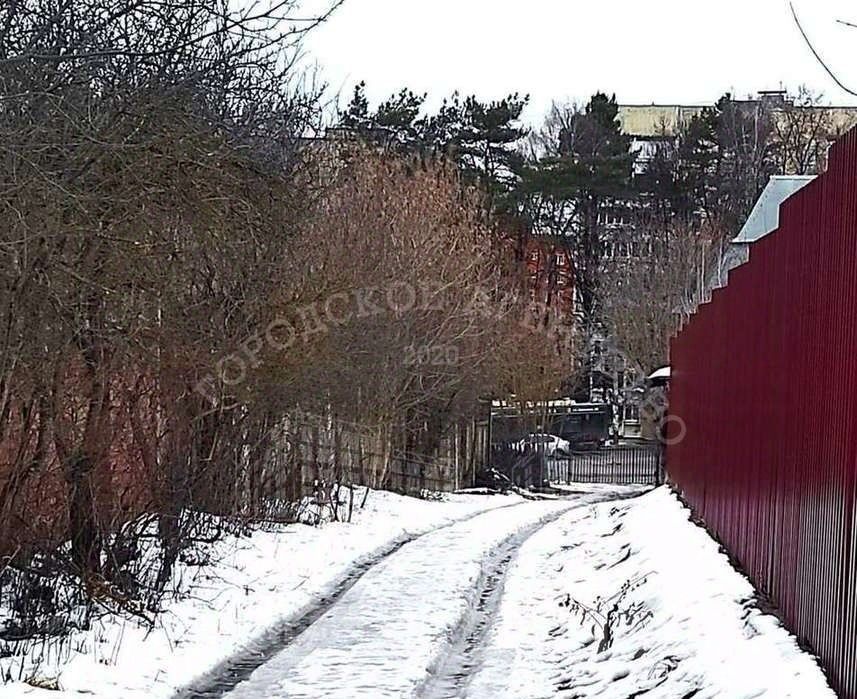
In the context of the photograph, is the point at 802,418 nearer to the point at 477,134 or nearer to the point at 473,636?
the point at 473,636

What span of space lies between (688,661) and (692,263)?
38642 mm

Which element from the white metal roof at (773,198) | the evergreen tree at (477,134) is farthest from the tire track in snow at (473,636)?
the evergreen tree at (477,134)

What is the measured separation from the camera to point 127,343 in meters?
10.4

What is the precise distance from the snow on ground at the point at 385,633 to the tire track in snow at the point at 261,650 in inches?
3.7

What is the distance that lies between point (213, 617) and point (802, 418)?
5.75 metres

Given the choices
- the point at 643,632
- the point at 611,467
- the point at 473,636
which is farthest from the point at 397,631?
the point at 611,467

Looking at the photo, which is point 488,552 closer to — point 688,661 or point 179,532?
point 179,532

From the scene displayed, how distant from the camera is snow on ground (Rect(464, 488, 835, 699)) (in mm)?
6664

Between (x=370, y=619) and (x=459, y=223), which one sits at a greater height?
(x=459, y=223)

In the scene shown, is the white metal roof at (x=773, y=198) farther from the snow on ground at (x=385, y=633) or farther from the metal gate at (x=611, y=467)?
the snow on ground at (x=385, y=633)

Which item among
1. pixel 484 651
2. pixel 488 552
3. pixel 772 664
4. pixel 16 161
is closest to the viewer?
pixel 772 664

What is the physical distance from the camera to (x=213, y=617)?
436 inches

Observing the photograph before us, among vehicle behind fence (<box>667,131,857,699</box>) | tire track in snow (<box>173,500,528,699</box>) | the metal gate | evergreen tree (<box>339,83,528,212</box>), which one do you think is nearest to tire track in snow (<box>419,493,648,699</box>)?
tire track in snow (<box>173,500,528,699</box>)

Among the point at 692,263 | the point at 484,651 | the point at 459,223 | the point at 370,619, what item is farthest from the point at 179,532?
the point at 692,263
